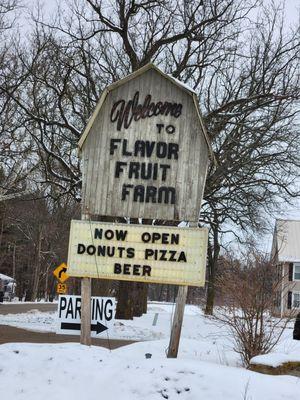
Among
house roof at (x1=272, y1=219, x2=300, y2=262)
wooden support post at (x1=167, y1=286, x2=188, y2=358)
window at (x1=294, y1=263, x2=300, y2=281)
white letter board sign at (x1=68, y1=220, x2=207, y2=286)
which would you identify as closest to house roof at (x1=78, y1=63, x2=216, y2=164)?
white letter board sign at (x1=68, y1=220, x2=207, y2=286)


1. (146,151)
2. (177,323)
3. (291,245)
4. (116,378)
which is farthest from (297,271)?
(116,378)

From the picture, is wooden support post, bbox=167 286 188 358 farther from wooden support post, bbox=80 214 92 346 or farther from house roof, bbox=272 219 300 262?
house roof, bbox=272 219 300 262

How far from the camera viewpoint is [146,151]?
10.5m

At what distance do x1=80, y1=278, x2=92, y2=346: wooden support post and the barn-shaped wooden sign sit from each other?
1.34m

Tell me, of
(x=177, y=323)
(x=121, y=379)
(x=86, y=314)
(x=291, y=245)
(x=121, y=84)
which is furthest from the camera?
(x=291, y=245)

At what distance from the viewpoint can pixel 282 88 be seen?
72.7 feet

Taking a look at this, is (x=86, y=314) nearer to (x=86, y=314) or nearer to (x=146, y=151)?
(x=86, y=314)

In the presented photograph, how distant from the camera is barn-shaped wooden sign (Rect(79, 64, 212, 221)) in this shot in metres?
10.3

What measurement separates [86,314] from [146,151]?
121 inches

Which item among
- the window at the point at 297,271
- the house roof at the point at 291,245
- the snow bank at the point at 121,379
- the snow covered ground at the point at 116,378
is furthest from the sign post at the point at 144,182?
the window at the point at 297,271

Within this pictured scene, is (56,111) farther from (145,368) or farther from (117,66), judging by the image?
(145,368)

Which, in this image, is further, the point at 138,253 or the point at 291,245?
the point at 291,245

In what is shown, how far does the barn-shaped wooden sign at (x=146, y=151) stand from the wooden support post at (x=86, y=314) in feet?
4.41

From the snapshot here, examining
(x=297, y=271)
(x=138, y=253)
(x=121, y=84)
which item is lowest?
(x=138, y=253)
